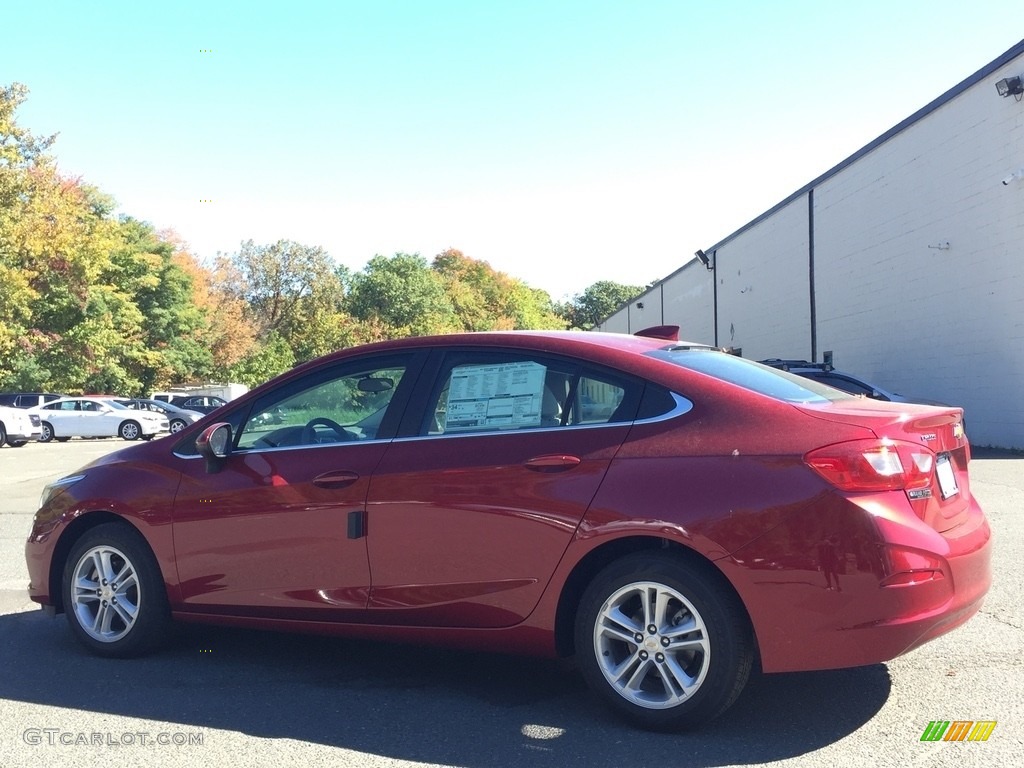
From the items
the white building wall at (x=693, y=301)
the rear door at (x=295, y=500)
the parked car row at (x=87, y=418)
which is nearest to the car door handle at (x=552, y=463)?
the rear door at (x=295, y=500)

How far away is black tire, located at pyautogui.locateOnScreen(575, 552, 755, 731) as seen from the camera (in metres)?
3.65

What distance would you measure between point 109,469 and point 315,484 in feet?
4.53

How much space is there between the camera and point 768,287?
31531 millimetres

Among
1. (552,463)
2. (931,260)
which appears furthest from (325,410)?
(931,260)

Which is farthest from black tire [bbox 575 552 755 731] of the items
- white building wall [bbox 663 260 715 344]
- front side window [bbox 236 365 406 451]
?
white building wall [bbox 663 260 715 344]

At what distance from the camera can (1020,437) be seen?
1698cm

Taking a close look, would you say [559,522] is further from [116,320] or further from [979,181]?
[116,320]

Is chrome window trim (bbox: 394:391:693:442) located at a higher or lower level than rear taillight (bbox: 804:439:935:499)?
higher

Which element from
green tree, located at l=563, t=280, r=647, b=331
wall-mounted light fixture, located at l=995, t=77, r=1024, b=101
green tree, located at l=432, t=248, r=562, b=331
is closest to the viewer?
wall-mounted light fixture, located at l=995, t=77, r=1024, b=101

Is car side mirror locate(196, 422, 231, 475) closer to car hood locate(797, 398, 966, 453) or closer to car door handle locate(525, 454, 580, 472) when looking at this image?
car door handle locate(525, 454, 580, 472)

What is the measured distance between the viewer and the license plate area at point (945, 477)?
12.5 feet

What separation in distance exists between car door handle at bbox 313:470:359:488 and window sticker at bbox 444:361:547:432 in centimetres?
48

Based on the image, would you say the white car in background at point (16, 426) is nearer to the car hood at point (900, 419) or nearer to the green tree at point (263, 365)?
the green tree at point (263, 365)

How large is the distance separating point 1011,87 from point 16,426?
25.2 m
